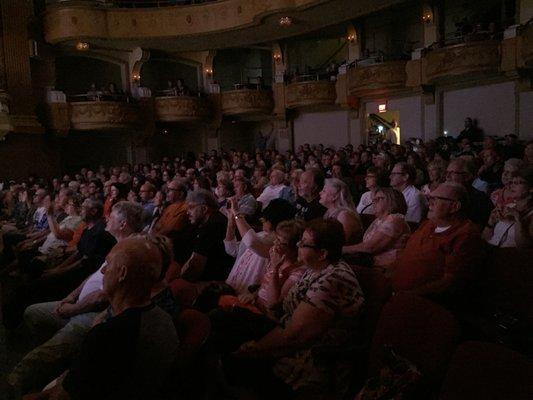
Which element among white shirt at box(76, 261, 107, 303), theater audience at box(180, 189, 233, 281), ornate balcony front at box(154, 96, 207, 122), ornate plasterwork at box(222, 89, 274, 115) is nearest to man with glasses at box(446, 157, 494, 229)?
theater audience at box(180, 189, 233, 281)

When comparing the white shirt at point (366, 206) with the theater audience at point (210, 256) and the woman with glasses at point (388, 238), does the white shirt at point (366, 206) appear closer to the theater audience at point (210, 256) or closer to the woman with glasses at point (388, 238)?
the woman with glasses at point (388, 238)

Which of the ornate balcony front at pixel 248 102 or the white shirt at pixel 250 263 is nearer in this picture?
the white shirt at pixel 250 263

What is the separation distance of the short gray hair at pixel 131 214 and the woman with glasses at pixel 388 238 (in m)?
1.33

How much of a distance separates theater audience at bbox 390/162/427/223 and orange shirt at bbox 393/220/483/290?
1.18 metres

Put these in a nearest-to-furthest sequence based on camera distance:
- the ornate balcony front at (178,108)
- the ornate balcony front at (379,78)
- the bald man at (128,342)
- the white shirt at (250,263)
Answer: the bald man at (128,342)
the white shirt at (250,263)
the ornate balcony front at (379,78)
the ornate balcony front at (178,108)

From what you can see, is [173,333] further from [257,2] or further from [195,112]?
[195,112]

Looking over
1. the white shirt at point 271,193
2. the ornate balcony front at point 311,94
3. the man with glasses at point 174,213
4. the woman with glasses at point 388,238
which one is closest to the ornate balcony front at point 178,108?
the ornate balcony front at point 311,94

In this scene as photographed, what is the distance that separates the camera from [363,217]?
401cm

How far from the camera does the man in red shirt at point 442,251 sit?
8.05 ft

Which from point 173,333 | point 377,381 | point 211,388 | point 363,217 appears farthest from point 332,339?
point 363,217

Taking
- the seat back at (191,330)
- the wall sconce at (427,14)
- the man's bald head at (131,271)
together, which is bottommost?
the seat back at (191,330)

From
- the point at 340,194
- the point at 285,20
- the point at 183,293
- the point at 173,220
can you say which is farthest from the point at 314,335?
the point at 285,20

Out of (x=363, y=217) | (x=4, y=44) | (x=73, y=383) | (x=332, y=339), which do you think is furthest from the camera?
(x=4, y=44)

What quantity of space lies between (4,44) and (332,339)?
14.1 m
